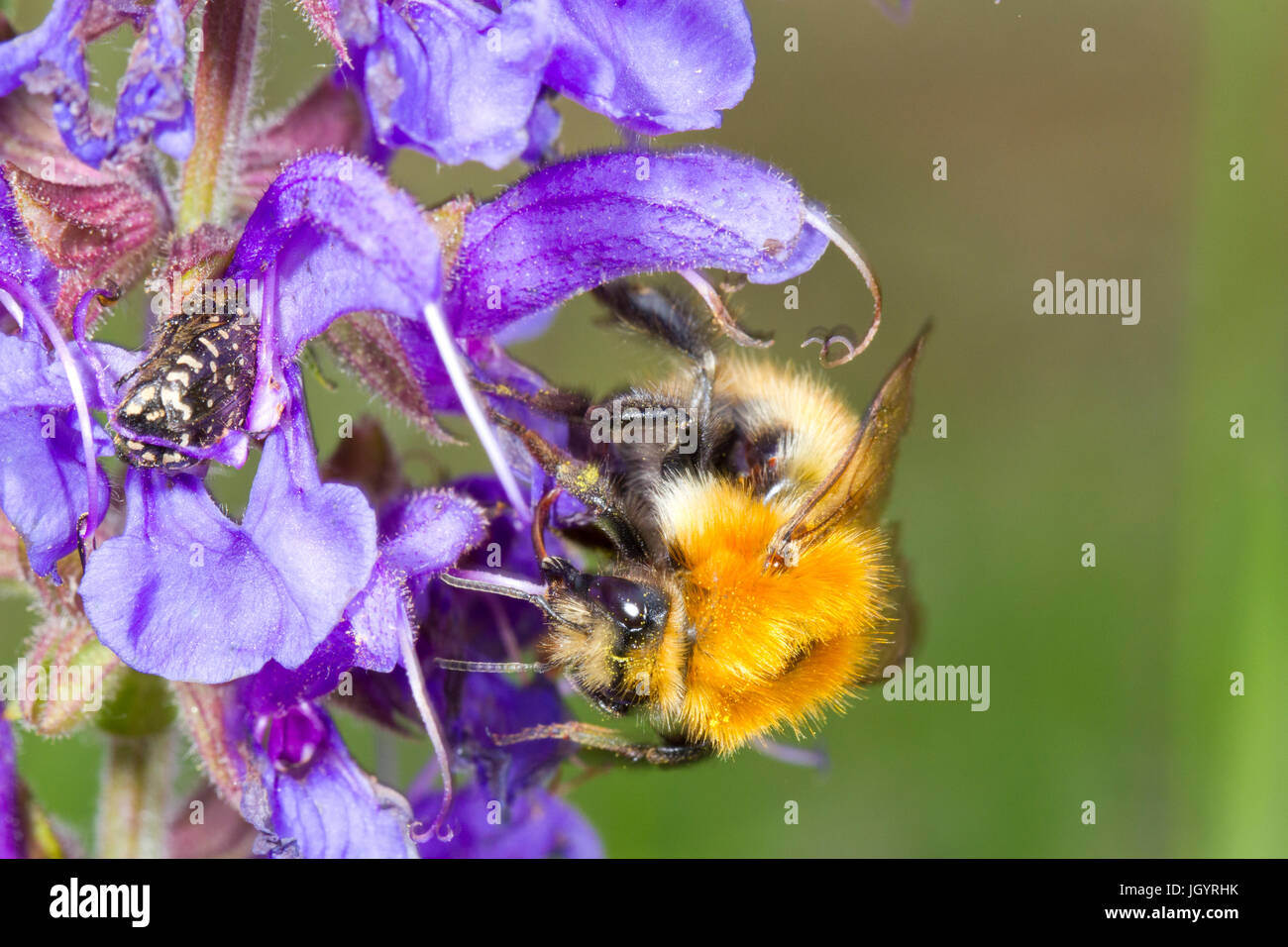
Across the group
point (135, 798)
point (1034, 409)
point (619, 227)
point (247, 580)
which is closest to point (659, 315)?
point (619, 227)

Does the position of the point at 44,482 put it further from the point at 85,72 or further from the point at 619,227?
the point at 619,227

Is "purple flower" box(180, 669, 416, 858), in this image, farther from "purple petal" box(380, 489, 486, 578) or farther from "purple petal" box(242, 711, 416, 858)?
"purple petal" box(380, 489, 486, 578)

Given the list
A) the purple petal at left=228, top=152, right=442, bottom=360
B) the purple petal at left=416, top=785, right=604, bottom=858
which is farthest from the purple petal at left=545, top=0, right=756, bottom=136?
the purple petal at left=416, top=785, right=604, bottom=858

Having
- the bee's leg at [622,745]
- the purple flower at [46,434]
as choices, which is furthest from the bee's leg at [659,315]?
the purple flower at [46,434]

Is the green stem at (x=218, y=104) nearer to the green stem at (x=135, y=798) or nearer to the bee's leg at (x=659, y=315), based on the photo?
the bee's leg at (x=659, y=315)

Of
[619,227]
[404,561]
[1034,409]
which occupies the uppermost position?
[1034,409]
